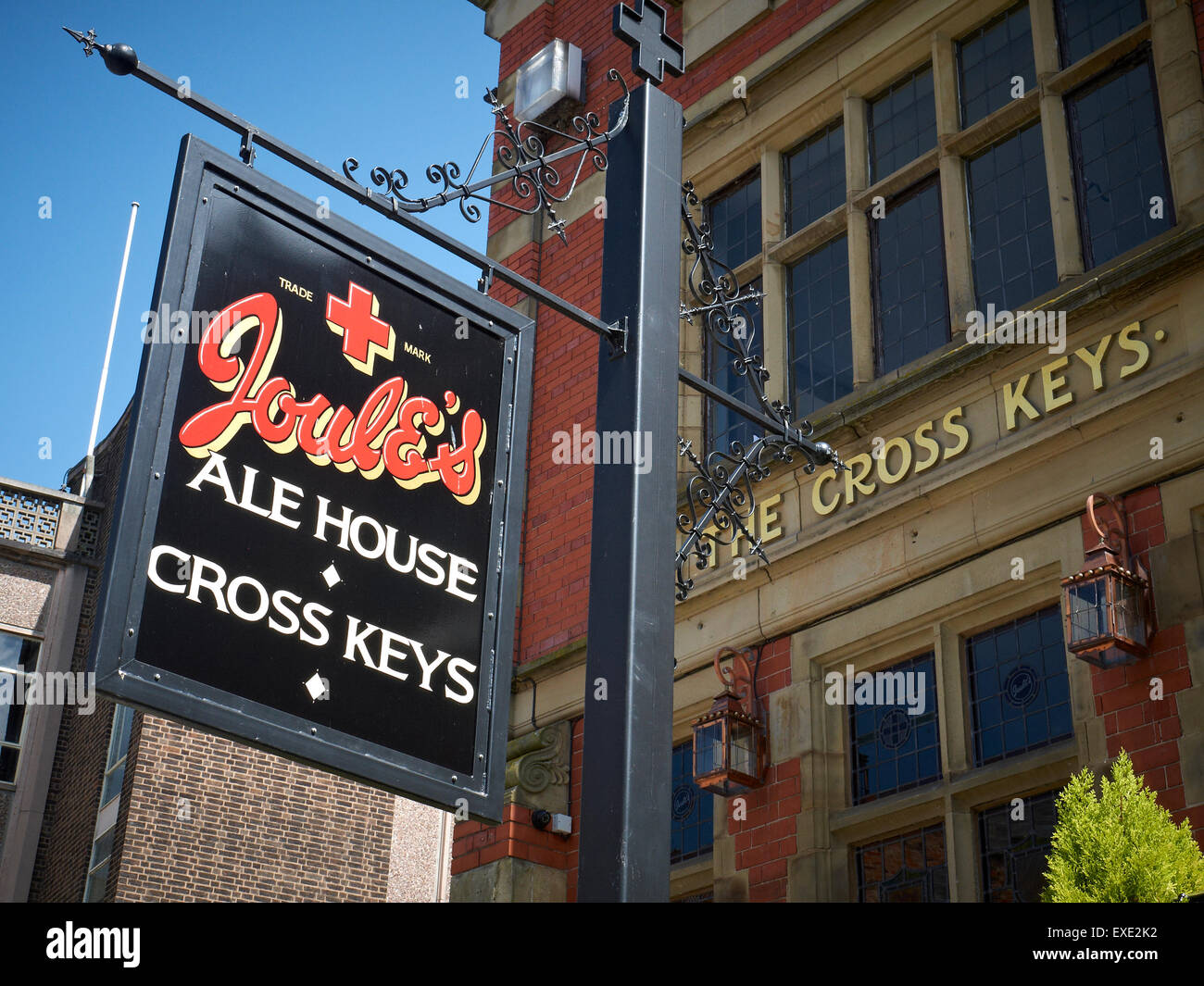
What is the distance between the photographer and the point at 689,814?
10.1 meters

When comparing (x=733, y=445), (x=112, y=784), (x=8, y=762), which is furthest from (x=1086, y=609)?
(x=8, y=762)

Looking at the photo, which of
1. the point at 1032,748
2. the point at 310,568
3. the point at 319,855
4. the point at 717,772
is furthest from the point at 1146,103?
the point at 319,855

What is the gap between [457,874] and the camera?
35.0ft

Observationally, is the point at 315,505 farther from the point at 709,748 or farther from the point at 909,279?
the point at 909,279

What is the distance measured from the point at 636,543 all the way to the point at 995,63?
7.31 m

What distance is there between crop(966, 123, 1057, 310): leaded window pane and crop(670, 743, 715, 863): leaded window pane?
3769 millimetres

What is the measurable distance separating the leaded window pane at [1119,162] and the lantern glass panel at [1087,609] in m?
2.42

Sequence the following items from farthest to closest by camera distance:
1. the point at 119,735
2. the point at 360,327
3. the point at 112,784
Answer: the point at 119,735 → the point at 112,784 → the point at 360,327

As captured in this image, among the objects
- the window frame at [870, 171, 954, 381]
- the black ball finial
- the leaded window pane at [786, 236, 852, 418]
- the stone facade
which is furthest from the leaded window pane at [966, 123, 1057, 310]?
the black ball finial

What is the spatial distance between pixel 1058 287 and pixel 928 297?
55.5 inches

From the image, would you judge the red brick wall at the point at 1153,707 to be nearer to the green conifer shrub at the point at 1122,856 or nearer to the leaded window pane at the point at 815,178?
the green conifer shrub at the point at 1122,856

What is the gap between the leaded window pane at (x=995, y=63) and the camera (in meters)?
10.1

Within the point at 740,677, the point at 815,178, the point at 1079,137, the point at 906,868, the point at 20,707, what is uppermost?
the point at 815,178
